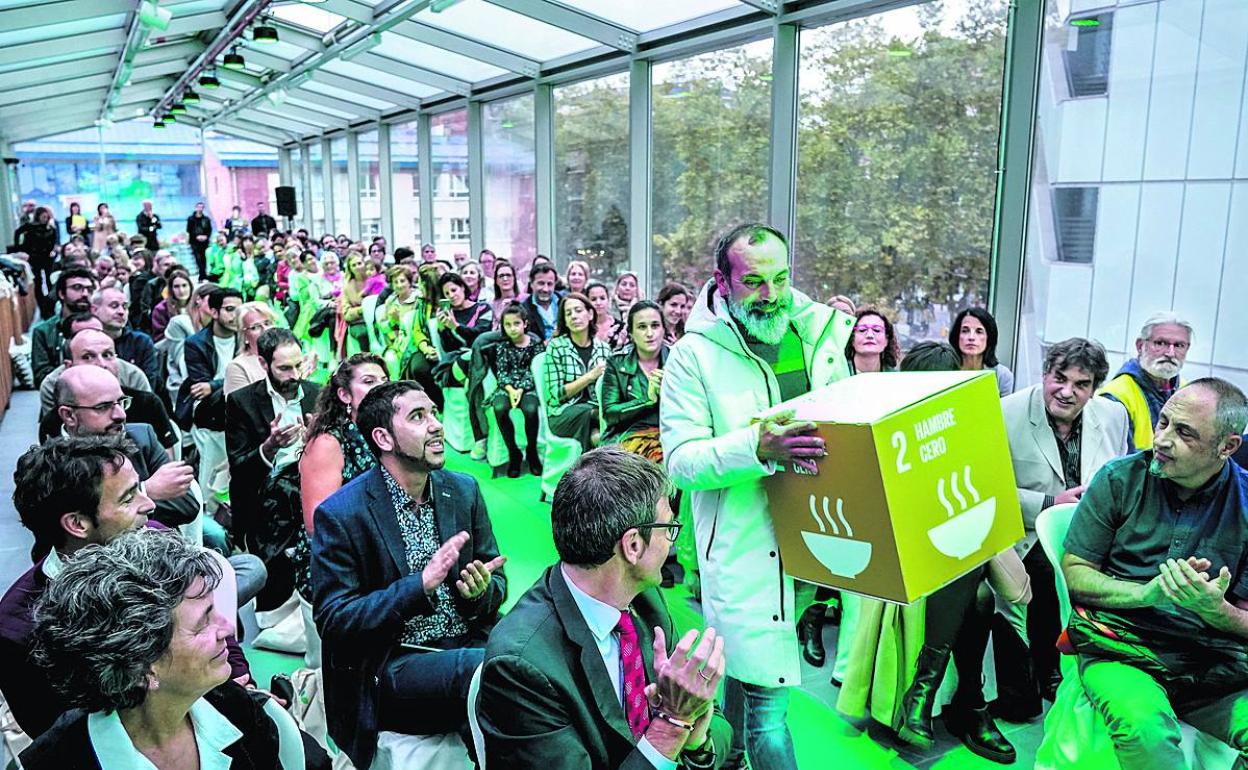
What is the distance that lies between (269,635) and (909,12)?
5.17 m

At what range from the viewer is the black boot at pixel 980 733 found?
10.7 feet

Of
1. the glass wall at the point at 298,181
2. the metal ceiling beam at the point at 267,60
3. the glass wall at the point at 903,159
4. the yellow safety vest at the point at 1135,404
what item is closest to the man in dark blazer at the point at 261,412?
the yellow safety vest at the point at 1135,404

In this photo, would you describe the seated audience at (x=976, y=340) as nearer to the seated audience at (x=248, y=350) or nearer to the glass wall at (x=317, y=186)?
the seated audience at (x=248, y=350)

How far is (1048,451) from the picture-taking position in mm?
3459

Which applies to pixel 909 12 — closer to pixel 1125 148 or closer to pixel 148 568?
pixel 1125 148

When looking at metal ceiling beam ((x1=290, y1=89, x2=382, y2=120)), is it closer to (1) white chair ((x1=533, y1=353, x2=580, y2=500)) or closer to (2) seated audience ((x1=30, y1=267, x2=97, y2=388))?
(2) seated audience ((x1=30, y1=267, x2=97, y2=388))

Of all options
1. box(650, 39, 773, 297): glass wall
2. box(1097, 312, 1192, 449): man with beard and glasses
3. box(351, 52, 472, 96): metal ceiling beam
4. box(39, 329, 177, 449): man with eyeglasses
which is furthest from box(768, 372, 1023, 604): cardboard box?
box(351, 52, 472, 96): metal ceiling beam

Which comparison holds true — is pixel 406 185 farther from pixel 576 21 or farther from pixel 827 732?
pixel 827 732

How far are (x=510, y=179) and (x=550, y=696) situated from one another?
34.1 feet

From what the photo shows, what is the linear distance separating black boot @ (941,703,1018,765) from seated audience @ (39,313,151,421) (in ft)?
12.1

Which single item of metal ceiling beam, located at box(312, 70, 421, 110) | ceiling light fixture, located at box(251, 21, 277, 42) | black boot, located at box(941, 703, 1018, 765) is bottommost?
black boot, located at box(941, 703, 1018, 765)

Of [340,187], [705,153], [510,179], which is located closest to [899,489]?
[705,153]

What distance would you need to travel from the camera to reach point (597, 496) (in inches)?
72.6

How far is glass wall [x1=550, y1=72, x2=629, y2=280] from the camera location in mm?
9117
